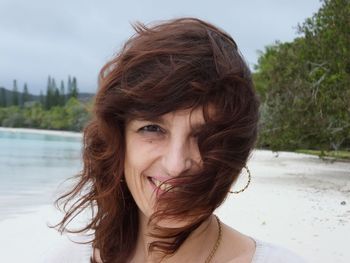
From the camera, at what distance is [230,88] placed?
1.13m

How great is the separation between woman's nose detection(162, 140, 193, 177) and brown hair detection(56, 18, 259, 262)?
0.08 feet

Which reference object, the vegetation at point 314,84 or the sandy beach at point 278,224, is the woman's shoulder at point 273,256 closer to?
the sandy beach at point 278,224

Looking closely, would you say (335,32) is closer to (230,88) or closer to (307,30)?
(307,30)

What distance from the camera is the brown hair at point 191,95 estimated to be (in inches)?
44.0

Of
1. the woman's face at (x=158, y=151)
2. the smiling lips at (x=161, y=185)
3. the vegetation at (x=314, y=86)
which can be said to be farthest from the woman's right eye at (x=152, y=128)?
the vegetation at (x=314, y=86)

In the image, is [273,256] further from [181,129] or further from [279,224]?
[279,224]

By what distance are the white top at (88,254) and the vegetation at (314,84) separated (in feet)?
45.5

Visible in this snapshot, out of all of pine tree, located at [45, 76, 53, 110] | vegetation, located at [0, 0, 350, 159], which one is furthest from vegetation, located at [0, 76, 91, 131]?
vegetation, located at [0, 0, 350, 159]

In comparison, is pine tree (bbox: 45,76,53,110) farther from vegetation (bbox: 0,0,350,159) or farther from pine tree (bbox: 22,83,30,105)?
vegetation (bbox: 0,0,350,159)

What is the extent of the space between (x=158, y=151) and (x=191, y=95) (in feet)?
0.55

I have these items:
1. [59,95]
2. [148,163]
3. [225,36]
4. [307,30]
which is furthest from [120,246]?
[59,95]

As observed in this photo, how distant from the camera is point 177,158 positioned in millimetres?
1128

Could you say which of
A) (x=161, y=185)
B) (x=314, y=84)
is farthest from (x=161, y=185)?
(x=314, y=84)

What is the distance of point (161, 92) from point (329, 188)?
14090 mm
